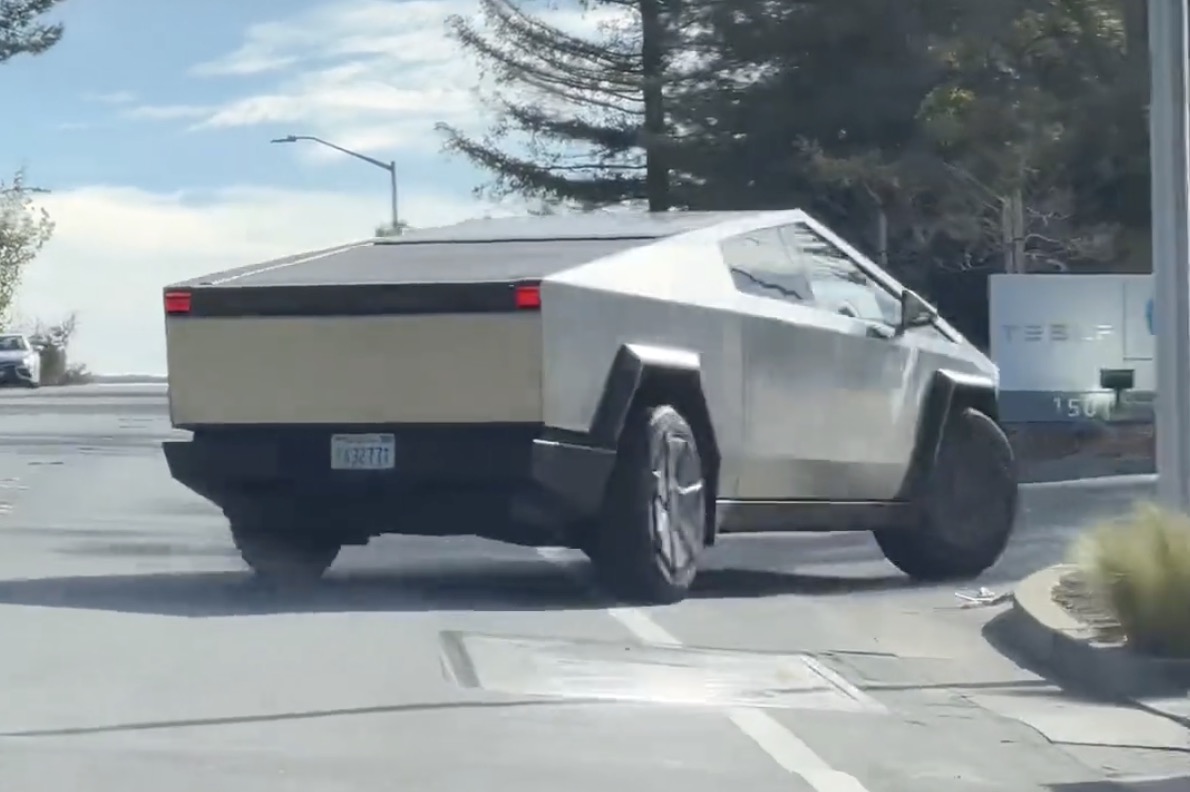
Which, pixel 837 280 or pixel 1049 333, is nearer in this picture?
pixel 837 280

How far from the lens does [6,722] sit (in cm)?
780

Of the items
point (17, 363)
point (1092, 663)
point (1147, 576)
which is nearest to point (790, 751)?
point (1092, 663)

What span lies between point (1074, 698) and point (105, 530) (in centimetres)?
847

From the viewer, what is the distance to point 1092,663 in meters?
9.37

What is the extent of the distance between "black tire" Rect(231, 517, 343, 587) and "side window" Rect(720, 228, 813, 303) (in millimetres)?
2435

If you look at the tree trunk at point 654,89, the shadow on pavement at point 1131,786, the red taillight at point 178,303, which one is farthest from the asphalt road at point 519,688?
the tree trunk at point 654,89

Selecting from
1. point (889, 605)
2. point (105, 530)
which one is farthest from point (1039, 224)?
point (889, 605)

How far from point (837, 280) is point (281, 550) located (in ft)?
10.6

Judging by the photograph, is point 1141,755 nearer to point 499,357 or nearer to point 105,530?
point 499,357

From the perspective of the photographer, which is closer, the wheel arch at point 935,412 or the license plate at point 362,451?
the license plate at point 362,451

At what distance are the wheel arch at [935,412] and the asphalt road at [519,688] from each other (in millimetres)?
619

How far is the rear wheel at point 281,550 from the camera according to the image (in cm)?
1177

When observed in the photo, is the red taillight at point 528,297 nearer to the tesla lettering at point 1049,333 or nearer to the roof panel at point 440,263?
the roof panel at point 440,263

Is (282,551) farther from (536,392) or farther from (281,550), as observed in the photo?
(536,392)
